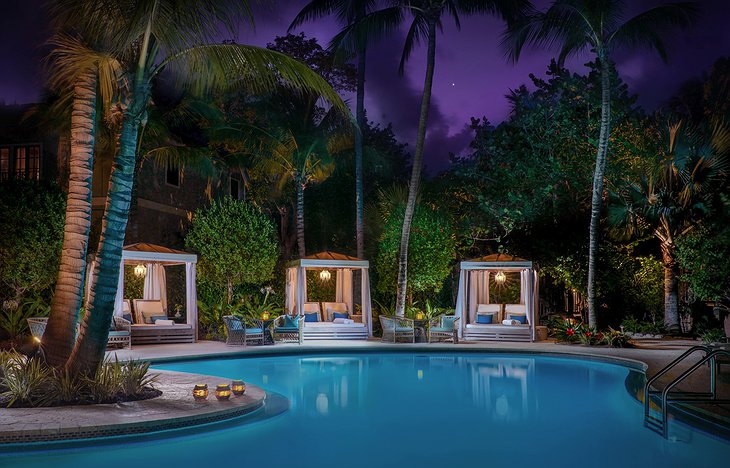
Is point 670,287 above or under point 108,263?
under

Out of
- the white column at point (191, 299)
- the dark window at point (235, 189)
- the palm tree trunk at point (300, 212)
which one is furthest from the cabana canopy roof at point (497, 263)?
the dark window at point (235, 189)

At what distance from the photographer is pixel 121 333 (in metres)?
15.5

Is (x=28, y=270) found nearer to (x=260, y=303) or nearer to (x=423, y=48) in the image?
(x=260, y=303)

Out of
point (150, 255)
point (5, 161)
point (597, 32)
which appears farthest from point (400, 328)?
point (5, 161)

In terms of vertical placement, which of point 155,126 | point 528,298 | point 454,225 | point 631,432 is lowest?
point 631,432

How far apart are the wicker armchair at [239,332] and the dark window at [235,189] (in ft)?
38.9

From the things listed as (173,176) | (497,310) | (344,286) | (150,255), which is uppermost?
(173,176)

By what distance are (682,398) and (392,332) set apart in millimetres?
10387

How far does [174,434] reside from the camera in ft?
23.4

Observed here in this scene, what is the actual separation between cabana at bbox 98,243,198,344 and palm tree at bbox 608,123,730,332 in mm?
11231

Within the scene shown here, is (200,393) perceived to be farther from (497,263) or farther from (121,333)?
(497,263)

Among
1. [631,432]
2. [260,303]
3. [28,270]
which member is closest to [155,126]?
[28,270]

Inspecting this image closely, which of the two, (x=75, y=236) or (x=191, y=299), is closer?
(x=75, y=236)

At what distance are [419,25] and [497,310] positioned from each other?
791 cm
